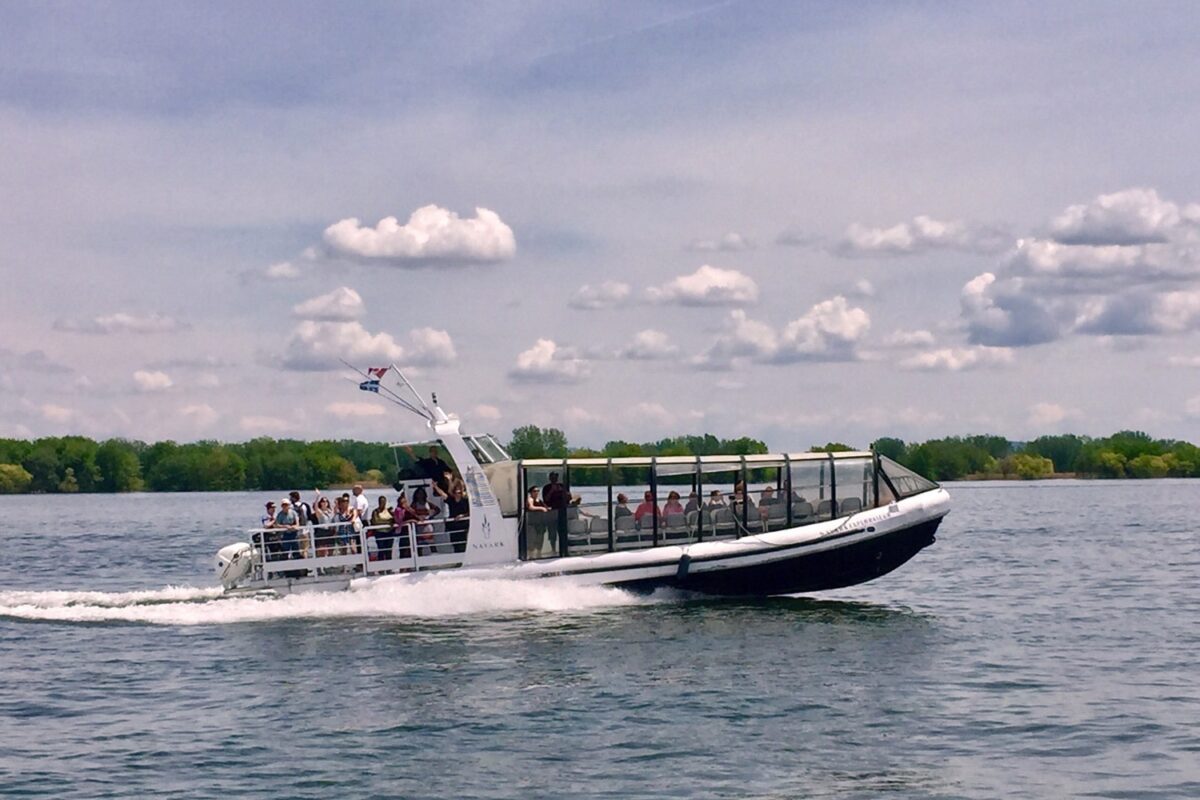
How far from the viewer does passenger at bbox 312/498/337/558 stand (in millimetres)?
29594

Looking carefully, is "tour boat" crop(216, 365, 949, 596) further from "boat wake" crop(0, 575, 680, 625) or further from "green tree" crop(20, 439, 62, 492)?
"green tree" crop(20, 439, 62, 492)

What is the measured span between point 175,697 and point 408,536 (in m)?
8.19

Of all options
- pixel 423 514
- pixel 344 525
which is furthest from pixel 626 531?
pixel 344 525

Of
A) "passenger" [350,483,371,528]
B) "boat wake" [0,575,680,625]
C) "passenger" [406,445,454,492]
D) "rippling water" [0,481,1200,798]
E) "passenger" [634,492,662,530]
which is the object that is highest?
"passenger" [406,445,454,492]

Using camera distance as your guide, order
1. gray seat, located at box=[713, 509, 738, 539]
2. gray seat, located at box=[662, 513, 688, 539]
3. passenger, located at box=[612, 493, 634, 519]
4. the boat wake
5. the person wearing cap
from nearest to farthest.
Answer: the boat wake → the person wearing cap → passenger, located at box=[612, 493, 634, 519] → gray seat, located at box=[662, 513, 688, 539] → gray seat, located at box=[713, 509, 738, 539]

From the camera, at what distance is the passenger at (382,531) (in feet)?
96.7

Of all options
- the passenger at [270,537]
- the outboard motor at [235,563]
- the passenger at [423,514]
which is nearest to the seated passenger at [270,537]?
the passenger at [270,537]

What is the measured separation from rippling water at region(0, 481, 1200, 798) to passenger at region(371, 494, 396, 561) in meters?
0.94

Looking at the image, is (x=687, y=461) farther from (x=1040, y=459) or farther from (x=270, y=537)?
(x=1040, y=459)

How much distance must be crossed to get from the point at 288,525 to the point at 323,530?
759mm

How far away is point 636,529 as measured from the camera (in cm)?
2980

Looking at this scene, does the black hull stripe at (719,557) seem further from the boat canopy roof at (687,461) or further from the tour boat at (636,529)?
the boat canopy roof at (687,461)

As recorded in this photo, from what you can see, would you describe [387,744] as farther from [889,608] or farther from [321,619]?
[889,608]

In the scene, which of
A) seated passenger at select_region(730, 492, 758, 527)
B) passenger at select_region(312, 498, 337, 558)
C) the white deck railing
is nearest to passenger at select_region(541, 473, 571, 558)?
the white deck railing
